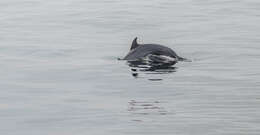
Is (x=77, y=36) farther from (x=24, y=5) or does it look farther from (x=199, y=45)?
(x=24, y=5)

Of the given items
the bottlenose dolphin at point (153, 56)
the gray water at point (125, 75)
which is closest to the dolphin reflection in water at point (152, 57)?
the bottlenose dolphin at point (153, 56)

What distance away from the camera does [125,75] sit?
69.5 ft

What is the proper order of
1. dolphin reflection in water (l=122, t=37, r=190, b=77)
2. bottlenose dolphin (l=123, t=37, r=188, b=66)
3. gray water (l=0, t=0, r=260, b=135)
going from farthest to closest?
1. bottlenose dolphin (l=123, t=37, r=188, b=66)
2. dolphin reflection in water (l=122, t=37, r=190, b=77)
3. gray water (l=0, t=0, r=260, b=135)

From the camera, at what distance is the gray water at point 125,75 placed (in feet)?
49.9

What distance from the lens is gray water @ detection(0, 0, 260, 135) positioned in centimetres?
1521

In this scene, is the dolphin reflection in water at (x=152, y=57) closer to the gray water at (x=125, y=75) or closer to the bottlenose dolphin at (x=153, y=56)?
the bottlenose dolphin at (x=153, y=56)

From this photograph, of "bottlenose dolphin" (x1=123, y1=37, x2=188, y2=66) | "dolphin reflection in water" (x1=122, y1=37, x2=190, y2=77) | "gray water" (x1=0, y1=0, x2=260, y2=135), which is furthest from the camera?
"bottlenose dolphin" (x1=123, y1=37, x2=188, y2=66)

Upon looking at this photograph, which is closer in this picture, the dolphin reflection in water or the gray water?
the gray water

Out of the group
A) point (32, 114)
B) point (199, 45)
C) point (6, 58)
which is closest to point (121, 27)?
point (199, 45)

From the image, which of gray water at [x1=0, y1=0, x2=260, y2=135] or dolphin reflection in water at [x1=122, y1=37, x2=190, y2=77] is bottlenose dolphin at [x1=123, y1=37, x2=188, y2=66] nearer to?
dolphin reflection in water at [x1=122, y1=37, x2=190, y2=77]

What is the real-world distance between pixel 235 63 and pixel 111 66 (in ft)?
11.3

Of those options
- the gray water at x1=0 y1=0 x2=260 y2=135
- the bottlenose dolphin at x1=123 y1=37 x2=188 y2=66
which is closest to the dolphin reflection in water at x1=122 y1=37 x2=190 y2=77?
the bottlenose dolphin at x1=123 y1=37 x2=188 y2=66

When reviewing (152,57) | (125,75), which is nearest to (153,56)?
(152,57)

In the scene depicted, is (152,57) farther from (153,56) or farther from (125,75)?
(125,75)
